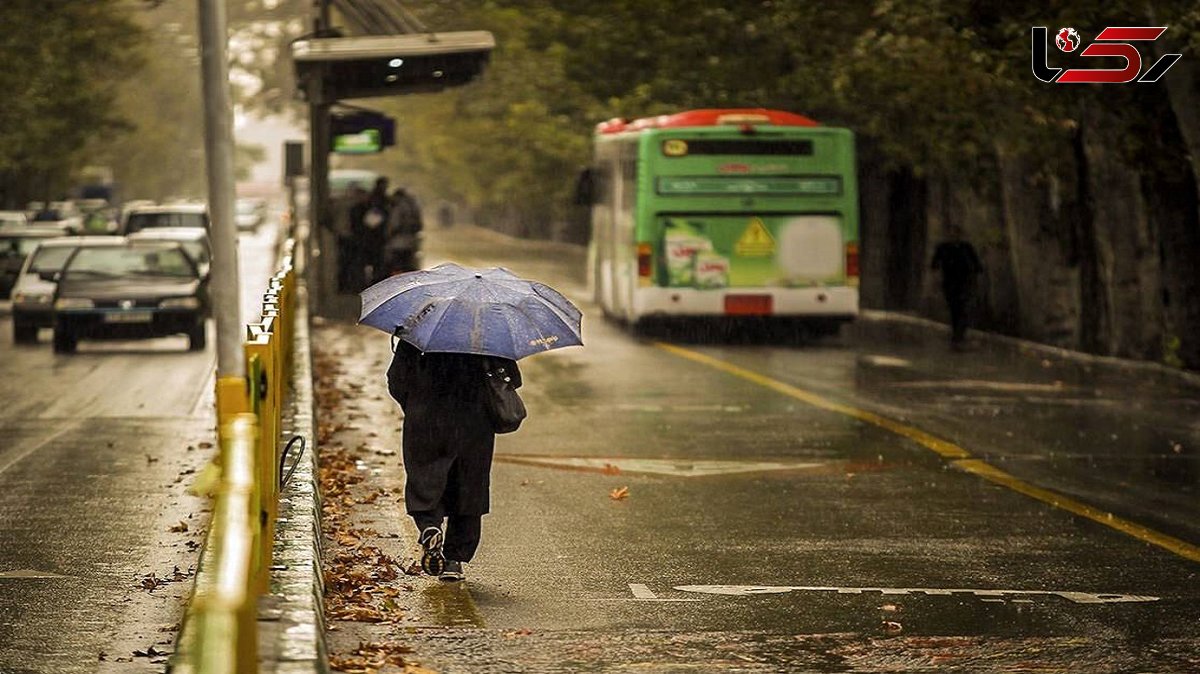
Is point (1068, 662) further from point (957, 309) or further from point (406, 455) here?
point (957, 309)

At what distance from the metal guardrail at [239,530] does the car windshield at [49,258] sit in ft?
70.7

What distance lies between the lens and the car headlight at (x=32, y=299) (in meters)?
31.4

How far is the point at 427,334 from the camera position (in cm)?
1041

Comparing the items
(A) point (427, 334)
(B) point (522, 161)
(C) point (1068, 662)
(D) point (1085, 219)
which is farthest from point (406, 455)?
(B) point (522, 161)

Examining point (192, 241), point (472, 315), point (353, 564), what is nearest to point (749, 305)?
point (192, 241)

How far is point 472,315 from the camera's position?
34.5 ft

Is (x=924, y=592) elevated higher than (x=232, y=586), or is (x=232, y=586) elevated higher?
(x=232, y=586)

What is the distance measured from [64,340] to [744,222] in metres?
8.80

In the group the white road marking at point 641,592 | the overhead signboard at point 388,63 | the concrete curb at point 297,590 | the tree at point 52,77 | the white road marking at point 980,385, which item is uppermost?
the tree at point 52,77

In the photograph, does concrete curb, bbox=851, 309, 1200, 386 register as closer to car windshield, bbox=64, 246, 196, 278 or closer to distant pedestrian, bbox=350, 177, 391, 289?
distant pedestrian, bbox=350, 177, 391, 289

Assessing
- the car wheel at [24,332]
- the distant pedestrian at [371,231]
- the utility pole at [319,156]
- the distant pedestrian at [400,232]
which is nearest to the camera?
the utility pole at [319,156]

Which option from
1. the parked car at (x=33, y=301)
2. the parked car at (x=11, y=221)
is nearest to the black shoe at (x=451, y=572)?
the parked car at (x=33, y=301)

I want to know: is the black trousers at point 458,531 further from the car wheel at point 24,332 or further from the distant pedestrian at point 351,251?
the distant pedestrian at point 351,251

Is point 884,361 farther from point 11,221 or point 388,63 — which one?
point 11,221
